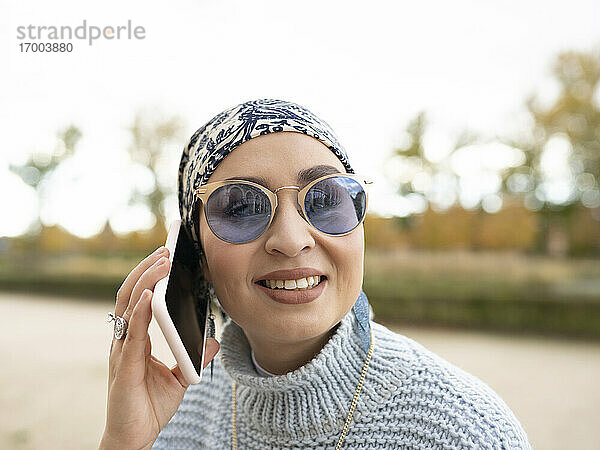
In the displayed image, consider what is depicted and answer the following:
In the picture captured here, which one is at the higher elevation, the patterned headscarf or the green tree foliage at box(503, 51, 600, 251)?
the green tree foliage at box(503, 51, 600, 251)

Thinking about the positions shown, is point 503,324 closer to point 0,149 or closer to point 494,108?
point 494,108

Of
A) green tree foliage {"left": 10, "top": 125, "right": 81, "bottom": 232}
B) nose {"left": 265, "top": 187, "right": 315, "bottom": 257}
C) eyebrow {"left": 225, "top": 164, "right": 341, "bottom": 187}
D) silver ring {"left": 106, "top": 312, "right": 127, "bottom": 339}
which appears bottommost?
silver ring {"left": 106, "top": 312, "right": 127, "bottom": 339}

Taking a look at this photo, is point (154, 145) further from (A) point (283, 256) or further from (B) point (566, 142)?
(A) point (283, 256)

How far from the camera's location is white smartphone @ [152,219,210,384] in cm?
93

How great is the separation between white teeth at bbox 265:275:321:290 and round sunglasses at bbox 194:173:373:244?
89 mm

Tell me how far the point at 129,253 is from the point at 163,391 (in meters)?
7.10

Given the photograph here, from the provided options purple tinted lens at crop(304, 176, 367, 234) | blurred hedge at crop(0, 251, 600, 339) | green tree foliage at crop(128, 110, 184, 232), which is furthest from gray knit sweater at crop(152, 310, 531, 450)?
green tree foliage at crop(128, 110, 184, 232)

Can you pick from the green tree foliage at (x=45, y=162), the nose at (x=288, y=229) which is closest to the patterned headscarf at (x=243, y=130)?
the nose at (x=288, y=229)

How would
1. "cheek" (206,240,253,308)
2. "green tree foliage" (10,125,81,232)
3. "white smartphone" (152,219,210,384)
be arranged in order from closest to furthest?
"white smartphone" (152,219,210,384)
"cheek" (206,240,253,308)
"green tree foliage" (10,125,81,232)

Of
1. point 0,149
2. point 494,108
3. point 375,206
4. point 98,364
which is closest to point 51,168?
point 0,149

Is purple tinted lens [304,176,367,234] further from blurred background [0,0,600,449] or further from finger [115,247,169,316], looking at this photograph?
blurred background [0,0,600,449]

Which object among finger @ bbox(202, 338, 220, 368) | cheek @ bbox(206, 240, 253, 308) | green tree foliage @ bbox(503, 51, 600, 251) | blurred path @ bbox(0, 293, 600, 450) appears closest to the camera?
cheek @ bbox(206, 240, 253, 308)

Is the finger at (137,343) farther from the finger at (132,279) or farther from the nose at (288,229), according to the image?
the nose at (288,229)

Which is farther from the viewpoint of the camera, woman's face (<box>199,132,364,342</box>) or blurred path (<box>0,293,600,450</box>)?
blurred path (<box>0,293,600,450</box>)
